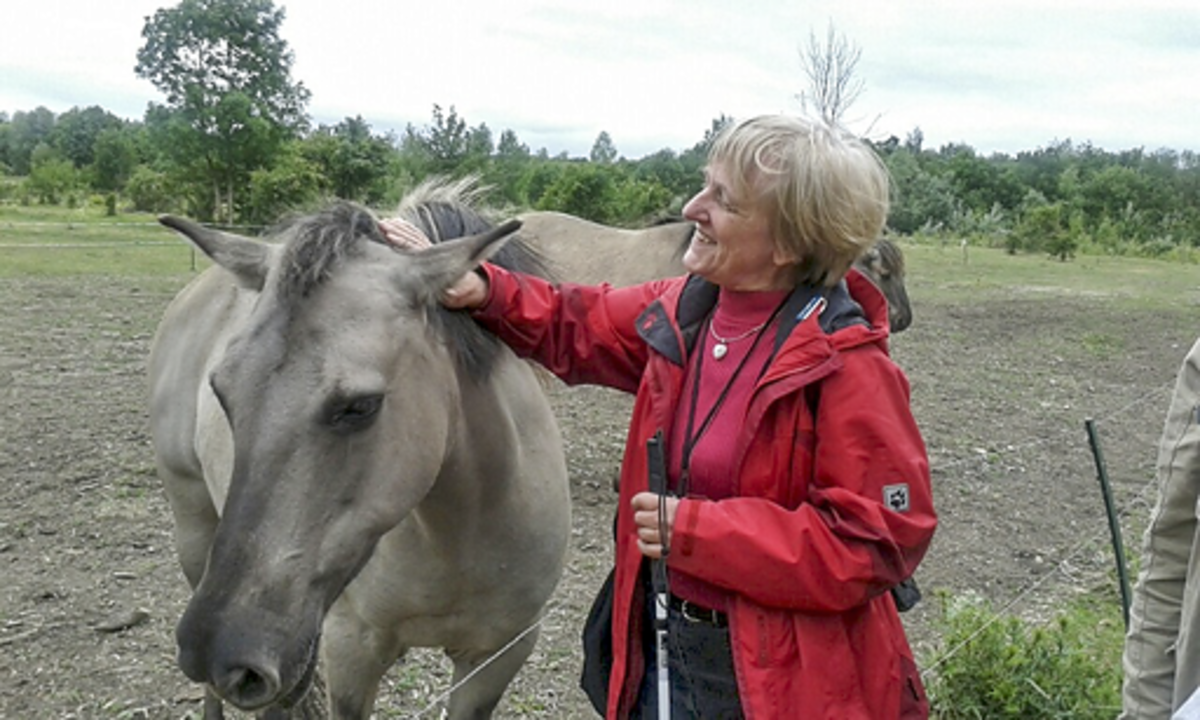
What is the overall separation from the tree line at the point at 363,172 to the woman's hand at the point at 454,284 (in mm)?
916

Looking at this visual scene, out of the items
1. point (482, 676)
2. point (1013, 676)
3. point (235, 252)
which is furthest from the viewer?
point (1013, 676)

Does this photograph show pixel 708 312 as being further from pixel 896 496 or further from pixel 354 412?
pixel 354 412

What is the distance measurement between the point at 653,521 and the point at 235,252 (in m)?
1.16

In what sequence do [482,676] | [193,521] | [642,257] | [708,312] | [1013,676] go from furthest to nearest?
1. [642,257]
2. [193,521]
3. [1013,676]
4. [482,676]
5. [708,312]

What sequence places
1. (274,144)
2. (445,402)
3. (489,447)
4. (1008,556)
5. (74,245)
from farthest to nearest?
(274,144) → (74,245) → (1008,556) → (489,447) → (445,402)

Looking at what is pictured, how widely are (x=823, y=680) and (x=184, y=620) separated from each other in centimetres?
114

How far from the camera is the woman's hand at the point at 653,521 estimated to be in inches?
63.6

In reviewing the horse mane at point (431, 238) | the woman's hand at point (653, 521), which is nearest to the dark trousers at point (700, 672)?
the woman's hand at point (653, 521)

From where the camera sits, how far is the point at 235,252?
2.03 metres

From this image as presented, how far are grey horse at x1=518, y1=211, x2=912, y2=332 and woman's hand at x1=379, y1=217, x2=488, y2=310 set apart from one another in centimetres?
513

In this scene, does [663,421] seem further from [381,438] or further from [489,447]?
[489,447]

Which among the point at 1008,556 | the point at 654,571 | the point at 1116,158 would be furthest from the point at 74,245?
the point at 1116,158

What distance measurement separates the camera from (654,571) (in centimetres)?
172

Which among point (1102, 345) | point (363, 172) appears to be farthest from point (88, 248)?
point (1102, 345)
